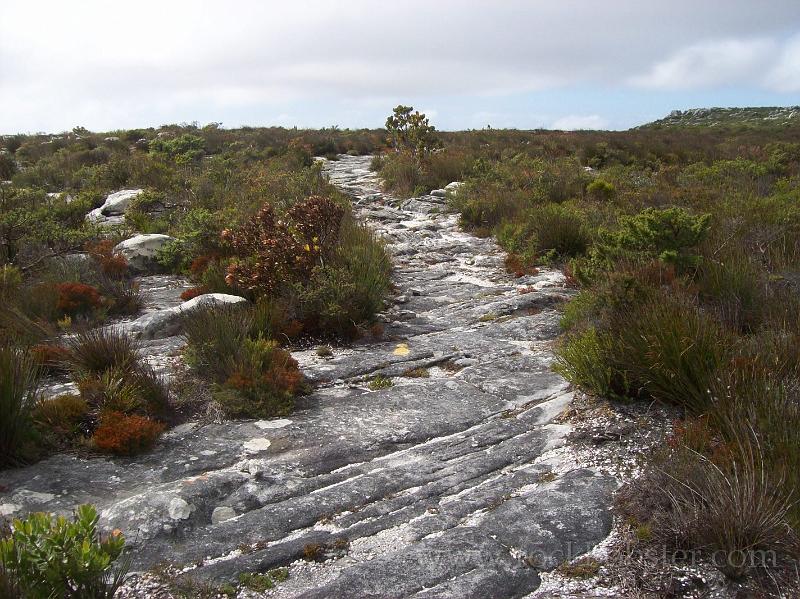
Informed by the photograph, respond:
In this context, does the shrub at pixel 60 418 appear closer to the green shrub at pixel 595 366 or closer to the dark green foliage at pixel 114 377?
the dark green foliage at pixel 114 377

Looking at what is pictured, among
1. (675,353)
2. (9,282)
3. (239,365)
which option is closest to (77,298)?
(9,282)

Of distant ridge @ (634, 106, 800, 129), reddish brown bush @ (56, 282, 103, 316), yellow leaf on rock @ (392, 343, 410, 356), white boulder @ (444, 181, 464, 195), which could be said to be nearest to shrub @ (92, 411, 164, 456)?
yellow leaf on rock @ (392, 343, 410, 356)

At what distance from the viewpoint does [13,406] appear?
401cm

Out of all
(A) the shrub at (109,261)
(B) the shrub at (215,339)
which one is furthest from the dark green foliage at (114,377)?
(A) the shrub at (109,261)

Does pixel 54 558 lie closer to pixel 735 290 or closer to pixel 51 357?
pixel 51 357

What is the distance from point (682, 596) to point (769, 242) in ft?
18.9

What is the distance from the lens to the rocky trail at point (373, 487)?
311 centimetres

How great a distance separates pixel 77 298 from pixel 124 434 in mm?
3930

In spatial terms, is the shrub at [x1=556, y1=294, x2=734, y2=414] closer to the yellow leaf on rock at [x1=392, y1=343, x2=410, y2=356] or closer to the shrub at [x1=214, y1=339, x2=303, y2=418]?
the yellow leaf on rock at [x1=392, y1=343, x2=410, y2=356]

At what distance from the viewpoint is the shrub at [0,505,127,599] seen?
2.45m

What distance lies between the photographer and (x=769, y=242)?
720cm

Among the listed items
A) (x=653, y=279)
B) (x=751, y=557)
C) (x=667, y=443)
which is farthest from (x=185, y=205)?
(x=751, y=557)

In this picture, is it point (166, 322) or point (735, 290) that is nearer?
point (735, 290)

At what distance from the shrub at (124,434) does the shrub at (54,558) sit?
1.66m
